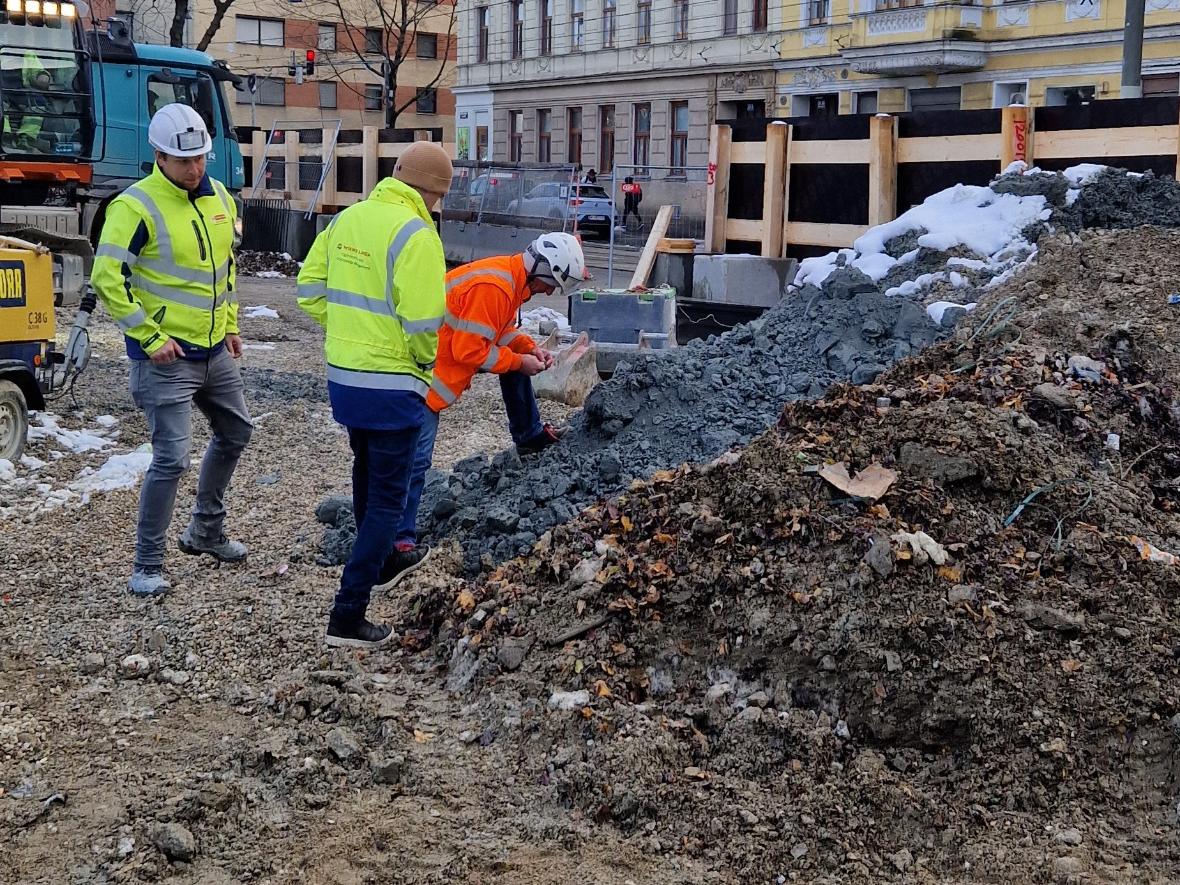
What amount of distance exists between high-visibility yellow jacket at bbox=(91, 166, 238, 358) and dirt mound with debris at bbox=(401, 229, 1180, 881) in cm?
151

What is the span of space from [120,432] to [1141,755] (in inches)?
283

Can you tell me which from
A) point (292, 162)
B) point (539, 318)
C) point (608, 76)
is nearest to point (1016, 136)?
point (539, 318)

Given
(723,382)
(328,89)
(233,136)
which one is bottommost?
(723,382)

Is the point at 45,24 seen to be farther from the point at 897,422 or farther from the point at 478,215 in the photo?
the point at 897,422

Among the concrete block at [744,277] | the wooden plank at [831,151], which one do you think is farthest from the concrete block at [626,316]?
the wooden plank at [831,151]

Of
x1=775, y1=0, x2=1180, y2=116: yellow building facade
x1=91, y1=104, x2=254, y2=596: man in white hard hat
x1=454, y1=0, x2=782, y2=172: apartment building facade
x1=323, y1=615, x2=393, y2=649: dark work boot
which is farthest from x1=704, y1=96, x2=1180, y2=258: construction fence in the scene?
x1=454, y1=0, x2=782, y2=172: apartment building facade

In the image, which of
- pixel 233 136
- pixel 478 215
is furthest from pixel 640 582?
pixel 478 215

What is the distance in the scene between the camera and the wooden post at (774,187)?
1329 centimetres

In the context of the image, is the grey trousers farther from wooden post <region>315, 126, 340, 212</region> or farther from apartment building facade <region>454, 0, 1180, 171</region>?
apartment building facade <region>454, 0, 1180, 171</region>

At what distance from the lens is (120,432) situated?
9258 mm

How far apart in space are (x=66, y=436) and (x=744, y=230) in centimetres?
749

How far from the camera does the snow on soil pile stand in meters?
6.31

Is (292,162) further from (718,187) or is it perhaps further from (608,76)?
(608,76)

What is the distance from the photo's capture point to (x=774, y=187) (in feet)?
44.0
